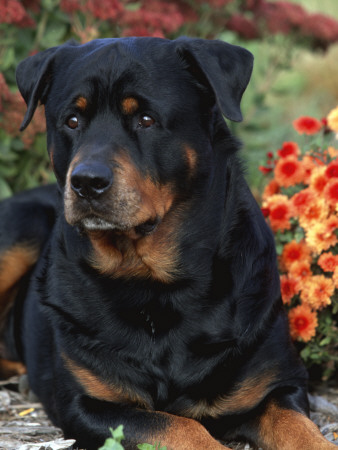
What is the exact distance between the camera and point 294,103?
8.43m

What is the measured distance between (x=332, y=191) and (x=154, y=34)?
2.07m

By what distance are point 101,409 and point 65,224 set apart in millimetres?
773

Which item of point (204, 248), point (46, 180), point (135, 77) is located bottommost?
point (46, 180)

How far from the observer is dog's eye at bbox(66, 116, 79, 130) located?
9.09 ft

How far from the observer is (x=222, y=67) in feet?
8.89

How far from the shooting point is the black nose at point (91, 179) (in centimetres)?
245

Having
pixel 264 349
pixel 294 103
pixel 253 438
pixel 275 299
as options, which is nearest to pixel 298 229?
pixel 275 299

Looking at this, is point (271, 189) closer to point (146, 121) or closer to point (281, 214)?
point (281, 214)

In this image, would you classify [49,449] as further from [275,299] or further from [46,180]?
[46,180]

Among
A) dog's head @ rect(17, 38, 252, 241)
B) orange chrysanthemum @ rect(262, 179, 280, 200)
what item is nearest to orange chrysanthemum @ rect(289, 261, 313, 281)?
orange chrysanthemum @ rect(262, 179, 280, 200)

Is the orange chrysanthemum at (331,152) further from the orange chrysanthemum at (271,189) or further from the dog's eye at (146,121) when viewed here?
the dog's eye at (146,121)

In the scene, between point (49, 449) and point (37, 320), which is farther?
point (37, 320)

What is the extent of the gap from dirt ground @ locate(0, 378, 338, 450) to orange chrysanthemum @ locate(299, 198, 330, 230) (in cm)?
85

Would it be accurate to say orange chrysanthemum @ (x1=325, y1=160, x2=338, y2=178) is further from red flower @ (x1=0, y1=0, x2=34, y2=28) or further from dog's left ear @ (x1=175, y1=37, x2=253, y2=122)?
red flower @ (x1=0, y1=0, x2=34, y2=28)
